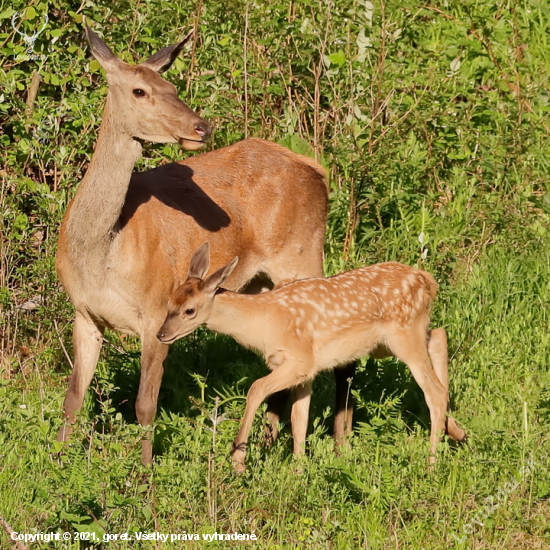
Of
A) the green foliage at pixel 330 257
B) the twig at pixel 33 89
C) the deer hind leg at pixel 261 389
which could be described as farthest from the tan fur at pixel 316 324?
the twig at pixel 33 89

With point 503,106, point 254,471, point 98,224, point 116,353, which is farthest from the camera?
point 503,106

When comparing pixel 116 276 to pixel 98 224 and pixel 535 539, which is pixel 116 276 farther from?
pixel 535 539

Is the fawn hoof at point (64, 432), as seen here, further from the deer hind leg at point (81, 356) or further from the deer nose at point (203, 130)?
the deer nose at point (203, 130)

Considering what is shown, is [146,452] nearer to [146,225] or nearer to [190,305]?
[190,305]

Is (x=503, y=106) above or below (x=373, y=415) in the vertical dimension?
above

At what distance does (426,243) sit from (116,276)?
3141 millimetres

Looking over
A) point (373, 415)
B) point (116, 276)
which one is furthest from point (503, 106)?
point (116, 276)

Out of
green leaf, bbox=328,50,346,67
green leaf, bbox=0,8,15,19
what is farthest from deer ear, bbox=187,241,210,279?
green leaf, bbox=328,50,346,67

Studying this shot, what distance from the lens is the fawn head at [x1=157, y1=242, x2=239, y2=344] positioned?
19.7 ft

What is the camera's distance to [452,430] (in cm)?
633

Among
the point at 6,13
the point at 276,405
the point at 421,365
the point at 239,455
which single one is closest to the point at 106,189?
the point at 239,455

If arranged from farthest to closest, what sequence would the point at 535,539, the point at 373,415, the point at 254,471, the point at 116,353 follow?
the point at 116,353 → the point at 373,415 → the point at 254,471 → the point at 535,539

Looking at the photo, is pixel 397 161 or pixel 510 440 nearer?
pixel 510 440

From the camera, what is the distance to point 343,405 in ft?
22.2
